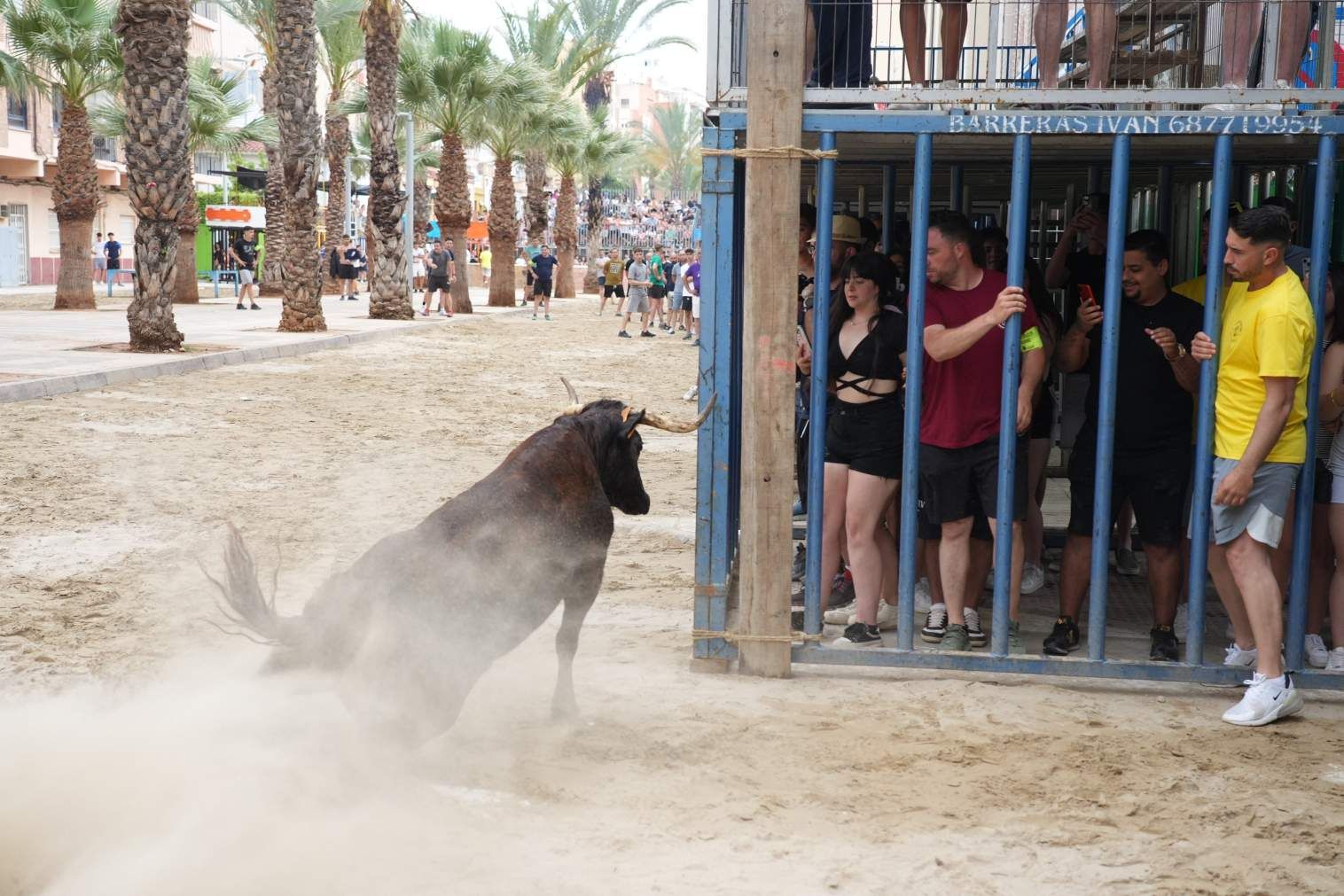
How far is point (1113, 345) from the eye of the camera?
19.1 feet

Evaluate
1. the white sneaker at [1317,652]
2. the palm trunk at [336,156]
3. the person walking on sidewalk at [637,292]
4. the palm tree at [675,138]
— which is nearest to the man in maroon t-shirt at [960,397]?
the white sneaker at [1317,652]

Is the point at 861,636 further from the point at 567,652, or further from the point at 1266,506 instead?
the point at 1266,506

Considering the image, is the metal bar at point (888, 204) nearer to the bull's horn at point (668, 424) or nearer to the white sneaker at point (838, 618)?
the white sneaker at point (838, 618)

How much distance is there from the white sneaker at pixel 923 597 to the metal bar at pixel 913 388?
1.01 m

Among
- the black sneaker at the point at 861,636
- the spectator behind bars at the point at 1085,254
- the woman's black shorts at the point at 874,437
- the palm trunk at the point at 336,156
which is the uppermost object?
the palm trunk at the point at 336,156

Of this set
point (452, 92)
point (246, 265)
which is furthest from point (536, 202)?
point (246, 265)

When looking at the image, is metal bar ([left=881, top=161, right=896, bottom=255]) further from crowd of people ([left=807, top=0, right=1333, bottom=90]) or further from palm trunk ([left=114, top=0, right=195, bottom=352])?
palm trunk ([left=114, top=0, right=195, bottom=352])

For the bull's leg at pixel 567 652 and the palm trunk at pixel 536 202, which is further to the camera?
the palm trunk at pixel 536 202

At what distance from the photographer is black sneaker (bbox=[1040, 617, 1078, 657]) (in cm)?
618

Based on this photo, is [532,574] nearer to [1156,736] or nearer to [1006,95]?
[1156,736]

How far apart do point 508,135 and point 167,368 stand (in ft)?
83.9

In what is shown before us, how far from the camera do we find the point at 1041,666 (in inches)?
234

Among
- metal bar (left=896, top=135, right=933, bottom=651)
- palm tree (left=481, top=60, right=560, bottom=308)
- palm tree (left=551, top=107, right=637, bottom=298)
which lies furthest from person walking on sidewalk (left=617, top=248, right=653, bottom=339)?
metal bar (left=896, top=135, right=933, bottom=651)

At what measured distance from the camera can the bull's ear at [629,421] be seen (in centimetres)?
519
